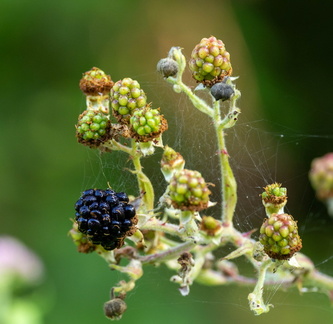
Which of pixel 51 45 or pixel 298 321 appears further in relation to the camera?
pixel 51 45

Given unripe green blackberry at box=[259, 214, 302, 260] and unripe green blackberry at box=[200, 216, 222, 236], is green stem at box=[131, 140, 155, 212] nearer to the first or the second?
unripe green blackberry at box=[200, 216, 222, 236]

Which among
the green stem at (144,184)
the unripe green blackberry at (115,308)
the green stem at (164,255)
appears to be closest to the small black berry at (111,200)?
the green stem at (144,184)

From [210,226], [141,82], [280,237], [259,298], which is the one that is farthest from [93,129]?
[141,82]

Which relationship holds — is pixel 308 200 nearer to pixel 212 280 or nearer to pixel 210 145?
pixel 210 145

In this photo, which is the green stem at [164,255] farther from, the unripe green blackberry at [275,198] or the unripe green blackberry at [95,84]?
the unripe green blackberry at [95,84]

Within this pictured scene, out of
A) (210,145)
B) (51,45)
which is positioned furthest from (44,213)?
(210,145)

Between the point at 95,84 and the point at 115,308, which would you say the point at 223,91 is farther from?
the point at 115,308
